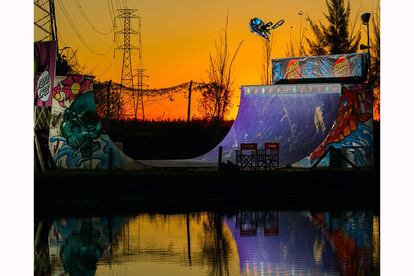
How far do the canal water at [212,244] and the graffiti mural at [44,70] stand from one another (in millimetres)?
8711

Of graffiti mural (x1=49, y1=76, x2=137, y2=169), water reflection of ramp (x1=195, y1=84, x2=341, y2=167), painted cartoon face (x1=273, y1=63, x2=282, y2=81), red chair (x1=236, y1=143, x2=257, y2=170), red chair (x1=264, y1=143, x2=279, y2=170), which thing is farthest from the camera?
painted cartoon face (x1=273, y1=63, x2=282, y2=81)

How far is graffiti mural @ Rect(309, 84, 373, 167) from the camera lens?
35719 millimetres

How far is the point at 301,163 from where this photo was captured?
35719 millimetres

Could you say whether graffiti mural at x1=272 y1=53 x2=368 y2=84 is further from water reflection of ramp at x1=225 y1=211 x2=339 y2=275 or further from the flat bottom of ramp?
water reflection of ramp at x1=225 y1=211 x2=339 y2=275

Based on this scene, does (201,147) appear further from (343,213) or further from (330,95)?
(343,213)

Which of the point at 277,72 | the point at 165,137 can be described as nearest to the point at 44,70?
the point at 277,72

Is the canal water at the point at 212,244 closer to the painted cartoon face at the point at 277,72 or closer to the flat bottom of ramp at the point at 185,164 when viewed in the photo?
the flat bottom of ramp at the point at 185,164

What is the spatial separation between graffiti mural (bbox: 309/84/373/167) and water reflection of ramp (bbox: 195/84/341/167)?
89 cm

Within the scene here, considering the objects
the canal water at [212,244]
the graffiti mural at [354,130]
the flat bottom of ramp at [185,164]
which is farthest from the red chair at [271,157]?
the canal water at [212,244]

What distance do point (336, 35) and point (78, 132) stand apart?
2497 centimetres

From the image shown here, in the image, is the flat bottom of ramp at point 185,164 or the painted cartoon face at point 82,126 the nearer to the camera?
the painted cartoon face at point 82,126

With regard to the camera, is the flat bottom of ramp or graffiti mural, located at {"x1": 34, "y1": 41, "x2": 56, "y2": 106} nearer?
graffiti mural, located at {"x1": 34, "y1": 41, "x2": 56, "y2": 106}

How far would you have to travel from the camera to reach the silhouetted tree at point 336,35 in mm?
55281

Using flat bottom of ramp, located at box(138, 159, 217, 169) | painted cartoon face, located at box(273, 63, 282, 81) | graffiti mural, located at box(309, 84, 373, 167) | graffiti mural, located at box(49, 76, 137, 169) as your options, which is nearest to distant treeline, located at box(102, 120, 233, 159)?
painted cartoon face, located at box(273, 63, 282, 81)
